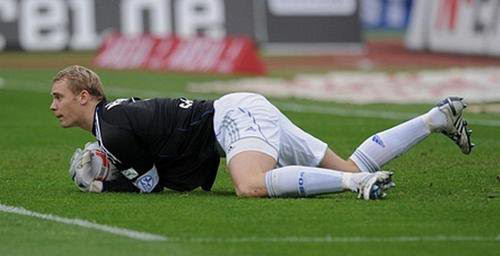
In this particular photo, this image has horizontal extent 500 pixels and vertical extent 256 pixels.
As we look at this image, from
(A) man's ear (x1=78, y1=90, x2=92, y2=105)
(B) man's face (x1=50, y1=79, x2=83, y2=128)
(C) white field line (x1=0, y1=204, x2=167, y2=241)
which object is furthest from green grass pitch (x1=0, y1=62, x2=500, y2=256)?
(A) man's ear (x1=78, y1=90, x2=92, y2=105)

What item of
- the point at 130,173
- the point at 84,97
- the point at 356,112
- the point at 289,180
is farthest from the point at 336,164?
the point at 356,112

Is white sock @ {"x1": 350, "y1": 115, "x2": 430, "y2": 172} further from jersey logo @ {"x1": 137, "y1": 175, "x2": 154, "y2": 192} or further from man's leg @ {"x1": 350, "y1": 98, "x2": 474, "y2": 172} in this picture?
jersey logo @ {"x1": 137, "y1": 175, "x2": 154, "y2": 192}

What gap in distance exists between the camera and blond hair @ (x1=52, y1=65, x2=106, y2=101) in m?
9.92

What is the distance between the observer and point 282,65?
111 ft

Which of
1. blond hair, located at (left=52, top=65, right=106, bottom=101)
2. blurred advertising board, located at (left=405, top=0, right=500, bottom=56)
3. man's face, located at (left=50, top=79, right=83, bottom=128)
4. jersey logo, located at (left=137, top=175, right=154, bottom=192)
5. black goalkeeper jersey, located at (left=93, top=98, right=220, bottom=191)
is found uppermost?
blond hair, located at (left=52, top=65, right=106, bottom=101)

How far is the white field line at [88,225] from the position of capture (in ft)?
26.5

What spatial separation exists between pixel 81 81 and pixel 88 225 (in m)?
1.67

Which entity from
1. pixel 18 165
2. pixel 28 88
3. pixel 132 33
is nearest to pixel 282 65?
pixel 132 33

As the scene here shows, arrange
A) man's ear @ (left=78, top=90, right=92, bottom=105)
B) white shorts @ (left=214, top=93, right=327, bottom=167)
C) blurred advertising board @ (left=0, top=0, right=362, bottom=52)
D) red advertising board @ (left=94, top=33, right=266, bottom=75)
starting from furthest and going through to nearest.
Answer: blurred advertising board @ (left=0, top=0, right=362, bottom=52)
red advertising board @ (left=94, top=33, right=266, bottom=75)
man's ear @ (left=78, top=90, right=92, bottom=105)
white shorts @ (left=214, top=93, right=327, bottom=167)

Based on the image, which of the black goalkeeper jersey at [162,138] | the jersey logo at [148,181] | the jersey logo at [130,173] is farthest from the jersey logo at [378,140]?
the jersey logo at [130,173]

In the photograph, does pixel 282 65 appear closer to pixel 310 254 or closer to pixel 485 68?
pixel 485 68

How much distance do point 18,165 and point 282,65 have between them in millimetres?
21523

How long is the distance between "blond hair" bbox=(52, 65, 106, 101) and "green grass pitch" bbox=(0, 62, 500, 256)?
75cm

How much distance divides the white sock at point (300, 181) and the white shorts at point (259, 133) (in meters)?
0.27
